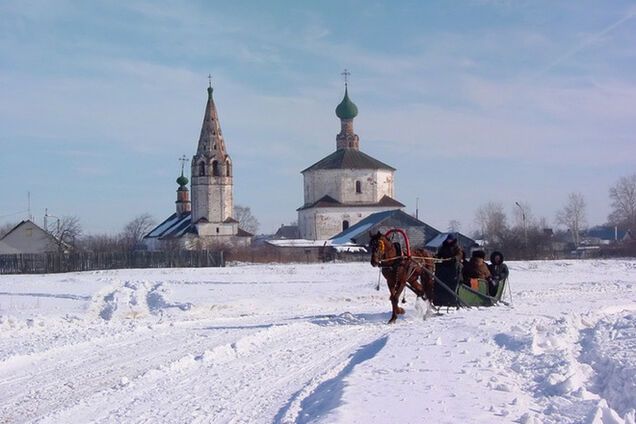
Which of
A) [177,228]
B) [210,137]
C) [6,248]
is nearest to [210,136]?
[210,137]

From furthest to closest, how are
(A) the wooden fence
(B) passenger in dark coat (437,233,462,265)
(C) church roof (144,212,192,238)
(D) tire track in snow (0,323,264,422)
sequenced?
(C) church roof (144,212,192,238), (A) the wooden fence, (B) passenger in dark coat (437,233,462,265), (D) tire track in snow (0,323,264,422)

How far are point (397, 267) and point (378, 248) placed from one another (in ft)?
2.19

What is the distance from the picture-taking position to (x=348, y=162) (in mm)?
79250

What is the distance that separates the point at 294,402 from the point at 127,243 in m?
108

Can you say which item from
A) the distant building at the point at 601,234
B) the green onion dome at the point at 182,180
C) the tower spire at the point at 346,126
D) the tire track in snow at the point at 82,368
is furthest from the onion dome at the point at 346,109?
the tire track in snow at the point at 82,368

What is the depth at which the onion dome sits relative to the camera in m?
81.8

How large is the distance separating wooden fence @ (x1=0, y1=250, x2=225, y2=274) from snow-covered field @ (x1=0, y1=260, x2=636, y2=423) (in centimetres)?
3353

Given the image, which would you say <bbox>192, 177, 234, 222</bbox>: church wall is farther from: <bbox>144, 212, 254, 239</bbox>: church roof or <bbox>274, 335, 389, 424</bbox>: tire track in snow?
<bbox>274, 335, 389, 424</bbox>: tire track in snow

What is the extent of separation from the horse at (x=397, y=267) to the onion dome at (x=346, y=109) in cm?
6402

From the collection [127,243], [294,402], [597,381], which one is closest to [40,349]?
[294,402]

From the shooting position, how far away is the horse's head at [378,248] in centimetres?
1748

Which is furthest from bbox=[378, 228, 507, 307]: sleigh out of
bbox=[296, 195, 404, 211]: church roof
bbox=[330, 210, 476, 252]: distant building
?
bbox=[296, 195, 404, 211]: church roof

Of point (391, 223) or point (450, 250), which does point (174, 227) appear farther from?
point (450, 250)

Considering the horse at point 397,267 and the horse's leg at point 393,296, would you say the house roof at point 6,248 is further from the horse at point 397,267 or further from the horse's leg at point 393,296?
the horse's leg at point 393,296
